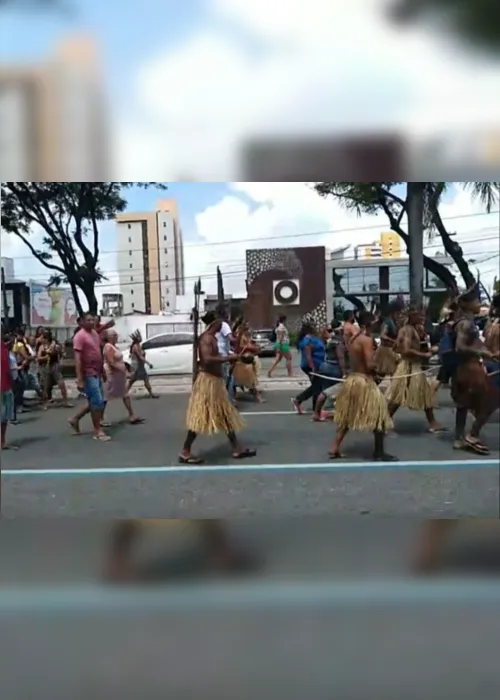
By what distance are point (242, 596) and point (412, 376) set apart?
92 centimetres

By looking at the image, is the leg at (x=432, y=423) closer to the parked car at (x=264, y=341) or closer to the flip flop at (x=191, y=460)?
the parked car at (x=264, y=341)

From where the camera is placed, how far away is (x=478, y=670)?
6.30 ft

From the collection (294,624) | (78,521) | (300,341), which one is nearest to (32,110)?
(300,341)

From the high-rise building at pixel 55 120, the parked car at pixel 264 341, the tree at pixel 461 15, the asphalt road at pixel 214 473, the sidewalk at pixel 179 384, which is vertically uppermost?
the tree at pixel 461 15

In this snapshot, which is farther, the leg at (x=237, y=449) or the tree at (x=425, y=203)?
the leg at (x=237, y=449)

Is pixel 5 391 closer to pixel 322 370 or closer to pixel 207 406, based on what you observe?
pixel 207 406

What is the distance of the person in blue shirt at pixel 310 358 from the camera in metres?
2.05

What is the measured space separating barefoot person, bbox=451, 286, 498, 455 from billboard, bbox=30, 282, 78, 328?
122 centimetres

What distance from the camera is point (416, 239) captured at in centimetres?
205

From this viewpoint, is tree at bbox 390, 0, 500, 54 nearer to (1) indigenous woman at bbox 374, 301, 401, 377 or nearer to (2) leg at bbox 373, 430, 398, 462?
(1) indigenous woman at bbox 374, 301, 401, 377

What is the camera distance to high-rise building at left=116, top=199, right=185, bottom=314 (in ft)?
6.48

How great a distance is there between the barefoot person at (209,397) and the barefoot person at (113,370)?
18 cm

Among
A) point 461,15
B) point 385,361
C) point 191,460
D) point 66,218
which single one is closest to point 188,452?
point 191,460

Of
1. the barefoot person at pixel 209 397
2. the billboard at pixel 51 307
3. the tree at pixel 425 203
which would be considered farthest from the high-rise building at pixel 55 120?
the tree at pixel 425 203
